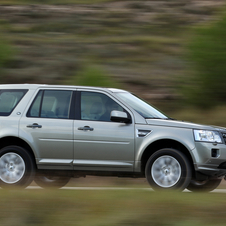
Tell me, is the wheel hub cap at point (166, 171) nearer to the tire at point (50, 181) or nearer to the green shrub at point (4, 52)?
the tire at point (50, 181)

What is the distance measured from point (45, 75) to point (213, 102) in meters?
7.60

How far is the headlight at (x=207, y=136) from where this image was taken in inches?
277

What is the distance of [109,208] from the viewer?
5293 mm

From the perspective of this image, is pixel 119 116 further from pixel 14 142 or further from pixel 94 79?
pixel 94 79

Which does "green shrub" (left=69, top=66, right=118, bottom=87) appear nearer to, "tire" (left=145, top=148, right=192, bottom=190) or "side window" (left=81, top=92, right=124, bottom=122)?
"side window" (left=81, top=92, right=124, bottom=122)

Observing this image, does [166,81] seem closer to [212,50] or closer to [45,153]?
[212,50]

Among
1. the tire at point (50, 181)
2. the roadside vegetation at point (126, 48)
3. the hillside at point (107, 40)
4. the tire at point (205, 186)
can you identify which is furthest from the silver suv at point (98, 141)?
the hillside at point (107, 40)

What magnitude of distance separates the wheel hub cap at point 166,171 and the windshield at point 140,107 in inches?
30.5

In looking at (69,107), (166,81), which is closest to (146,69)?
(166,81)

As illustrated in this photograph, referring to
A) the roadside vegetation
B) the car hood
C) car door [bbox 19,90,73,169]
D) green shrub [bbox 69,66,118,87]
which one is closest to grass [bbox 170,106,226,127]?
the roadside vegetation

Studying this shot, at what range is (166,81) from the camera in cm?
1878

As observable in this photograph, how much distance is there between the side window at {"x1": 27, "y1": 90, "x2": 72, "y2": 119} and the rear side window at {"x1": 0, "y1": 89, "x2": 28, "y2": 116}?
0.96 ft

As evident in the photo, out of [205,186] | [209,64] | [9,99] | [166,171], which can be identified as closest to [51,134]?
[9,99]

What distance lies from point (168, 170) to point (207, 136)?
79 centimetres
